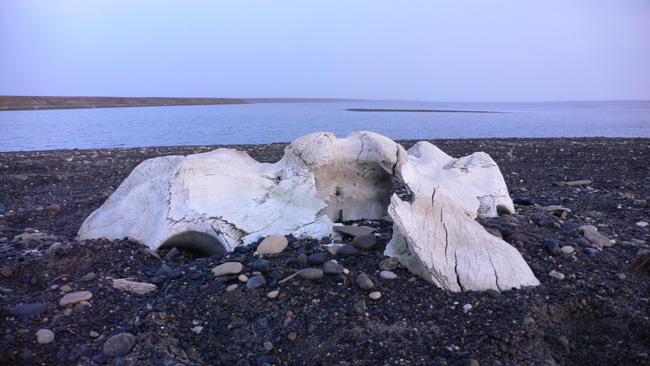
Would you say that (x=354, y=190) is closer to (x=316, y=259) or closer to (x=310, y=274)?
(x=316, y=259)

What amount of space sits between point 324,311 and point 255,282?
0.64m

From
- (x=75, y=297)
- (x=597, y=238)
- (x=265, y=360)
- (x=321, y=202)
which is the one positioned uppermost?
(x=321, y=202)

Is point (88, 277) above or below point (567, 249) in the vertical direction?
below

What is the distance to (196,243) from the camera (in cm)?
438

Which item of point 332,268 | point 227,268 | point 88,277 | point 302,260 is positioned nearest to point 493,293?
point 332,268

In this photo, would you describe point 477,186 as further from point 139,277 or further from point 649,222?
point 139,277

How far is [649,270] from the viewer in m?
3.32

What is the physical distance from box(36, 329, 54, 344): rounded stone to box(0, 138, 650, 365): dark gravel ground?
0.03m

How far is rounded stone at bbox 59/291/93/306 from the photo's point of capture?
9.73 ft

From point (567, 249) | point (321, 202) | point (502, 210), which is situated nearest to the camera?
point (567, 249)

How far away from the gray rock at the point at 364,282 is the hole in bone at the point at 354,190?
1702mm

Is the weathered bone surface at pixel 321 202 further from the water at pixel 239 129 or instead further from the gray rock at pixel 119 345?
the water at pixel 239 129

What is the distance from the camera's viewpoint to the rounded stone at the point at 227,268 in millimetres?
3377

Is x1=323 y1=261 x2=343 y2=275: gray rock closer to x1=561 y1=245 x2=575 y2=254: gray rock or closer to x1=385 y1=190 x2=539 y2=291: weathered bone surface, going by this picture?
x1=385 y1=190 x2=539 y2=291: weathered bone surface
